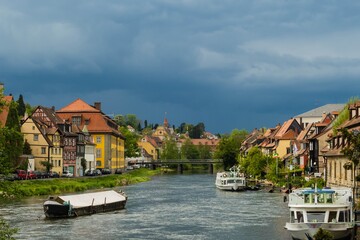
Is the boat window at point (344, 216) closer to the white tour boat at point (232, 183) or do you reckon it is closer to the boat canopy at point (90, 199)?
the boat canopy at point (90, 199)

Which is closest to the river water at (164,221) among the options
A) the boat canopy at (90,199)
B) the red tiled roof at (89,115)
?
the boat canopy at (90,199)

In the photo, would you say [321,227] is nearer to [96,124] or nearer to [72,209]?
[72,209]

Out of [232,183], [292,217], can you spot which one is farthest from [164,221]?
[232,183]

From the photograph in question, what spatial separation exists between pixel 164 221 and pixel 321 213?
17296 millimetres

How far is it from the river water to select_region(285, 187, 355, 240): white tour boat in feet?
12.8

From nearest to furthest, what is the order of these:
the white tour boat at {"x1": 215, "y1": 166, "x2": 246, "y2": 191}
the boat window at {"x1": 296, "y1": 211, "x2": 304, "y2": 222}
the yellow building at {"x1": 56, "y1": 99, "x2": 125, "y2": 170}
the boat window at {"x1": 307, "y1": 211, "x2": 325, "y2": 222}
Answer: the boat window at {"x1": 307, "y1": 211, "x2": 325, "y2": 222}, the boat window at {"x1": 296, "y1": 211, "x2": 304, "y2": 222}, the white tour boat at {"x1": 215, "y1": 166, "x2": 246, "y2": 191}, the yellow building at {"x1": 56, "y1": 99, "x2": 125, "y2": 170}

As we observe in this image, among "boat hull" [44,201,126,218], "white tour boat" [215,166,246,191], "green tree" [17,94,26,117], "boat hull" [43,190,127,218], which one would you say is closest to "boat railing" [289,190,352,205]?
"boat hull" [44,201,126,218]

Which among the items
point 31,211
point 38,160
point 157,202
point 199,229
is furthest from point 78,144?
point 199,229

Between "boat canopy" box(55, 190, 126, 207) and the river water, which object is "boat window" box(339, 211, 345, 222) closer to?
the river water

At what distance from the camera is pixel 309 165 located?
10012 cm

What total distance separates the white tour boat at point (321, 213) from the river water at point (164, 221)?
3.90 meters

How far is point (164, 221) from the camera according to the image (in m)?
52.7

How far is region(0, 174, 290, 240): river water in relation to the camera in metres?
44.2

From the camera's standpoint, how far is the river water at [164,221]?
44213 millimetres
